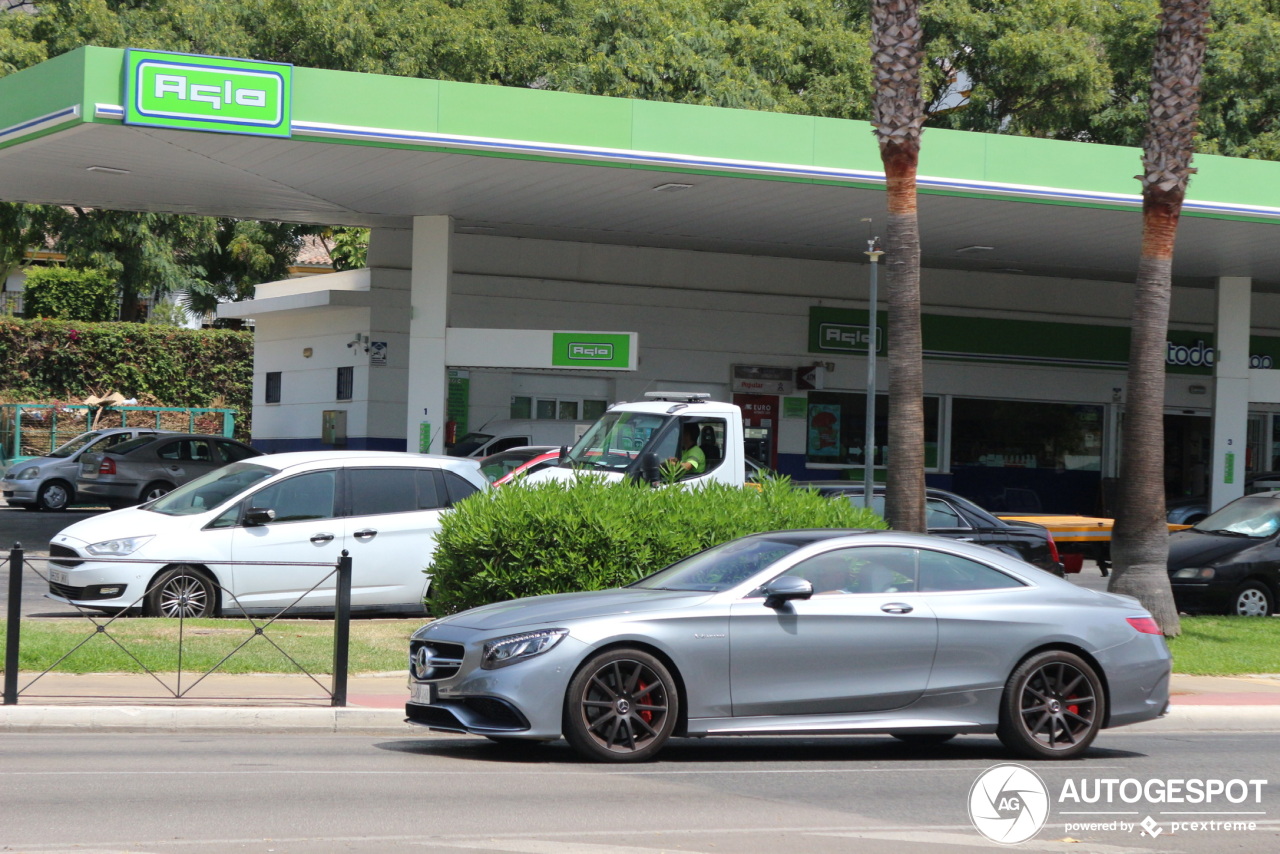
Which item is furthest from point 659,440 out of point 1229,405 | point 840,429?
point 1229,405

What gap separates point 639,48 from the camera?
40.5 metres

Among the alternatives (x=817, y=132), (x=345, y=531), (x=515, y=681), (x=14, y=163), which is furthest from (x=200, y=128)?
(x=515, y=681)

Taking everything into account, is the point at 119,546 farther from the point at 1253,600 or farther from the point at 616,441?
the point at 1253,600

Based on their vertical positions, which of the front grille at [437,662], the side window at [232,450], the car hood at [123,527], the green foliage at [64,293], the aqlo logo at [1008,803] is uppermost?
the green foliage at [64,293]

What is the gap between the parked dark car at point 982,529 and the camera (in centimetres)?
1834

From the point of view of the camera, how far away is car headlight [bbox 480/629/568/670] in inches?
341

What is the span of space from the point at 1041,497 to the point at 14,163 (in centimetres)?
2316

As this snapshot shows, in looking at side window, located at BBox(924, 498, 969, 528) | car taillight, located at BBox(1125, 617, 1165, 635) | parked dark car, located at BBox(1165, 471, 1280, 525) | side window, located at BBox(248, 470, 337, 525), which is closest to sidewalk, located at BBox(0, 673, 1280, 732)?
car taillight, located at BBox(1125, 617, 1165, 635)

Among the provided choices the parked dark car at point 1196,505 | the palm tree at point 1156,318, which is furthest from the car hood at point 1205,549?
the parked dark car at point 1196,505

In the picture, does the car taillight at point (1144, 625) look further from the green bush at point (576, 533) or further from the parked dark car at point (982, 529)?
the parked dark car at point (982, 529)

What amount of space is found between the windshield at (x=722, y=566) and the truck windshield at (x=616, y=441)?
6.67m

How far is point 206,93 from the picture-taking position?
62.7 feet

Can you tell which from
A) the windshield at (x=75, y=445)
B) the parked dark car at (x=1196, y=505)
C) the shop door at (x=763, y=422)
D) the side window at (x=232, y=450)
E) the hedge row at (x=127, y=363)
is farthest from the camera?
the hedge row at (x=127, y=363)

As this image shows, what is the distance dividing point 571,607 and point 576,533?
4.05 meters
